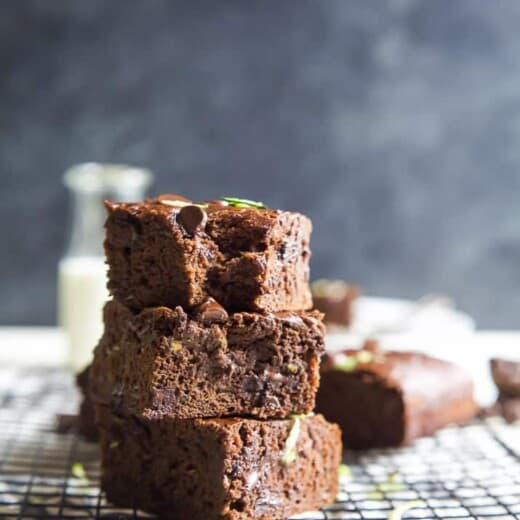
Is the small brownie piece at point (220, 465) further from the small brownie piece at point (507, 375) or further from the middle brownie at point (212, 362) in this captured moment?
the small brownie piece at point (507, 375)

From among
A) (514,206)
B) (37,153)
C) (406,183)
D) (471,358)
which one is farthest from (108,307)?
(514,206)

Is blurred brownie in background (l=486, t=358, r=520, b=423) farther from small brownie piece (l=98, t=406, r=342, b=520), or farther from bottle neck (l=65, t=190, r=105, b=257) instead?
bottle neck (l=65, t=190, r=105, b=257)

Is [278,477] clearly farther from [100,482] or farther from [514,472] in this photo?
[514,472]

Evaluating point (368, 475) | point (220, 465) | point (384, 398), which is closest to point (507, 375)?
point (384, 398)

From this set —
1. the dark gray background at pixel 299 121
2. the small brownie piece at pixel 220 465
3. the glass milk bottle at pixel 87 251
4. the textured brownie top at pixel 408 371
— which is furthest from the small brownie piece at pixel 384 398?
the dark gray background at pixel 299 121

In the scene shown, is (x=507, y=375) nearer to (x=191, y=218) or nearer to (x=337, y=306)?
(x=337, y=306)

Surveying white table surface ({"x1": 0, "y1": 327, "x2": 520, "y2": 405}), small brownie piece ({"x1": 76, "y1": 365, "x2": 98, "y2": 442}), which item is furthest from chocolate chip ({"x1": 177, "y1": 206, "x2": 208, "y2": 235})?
white table surface ({"x1": 0, "y1": 327, "x2": 520, "y2": 405})
